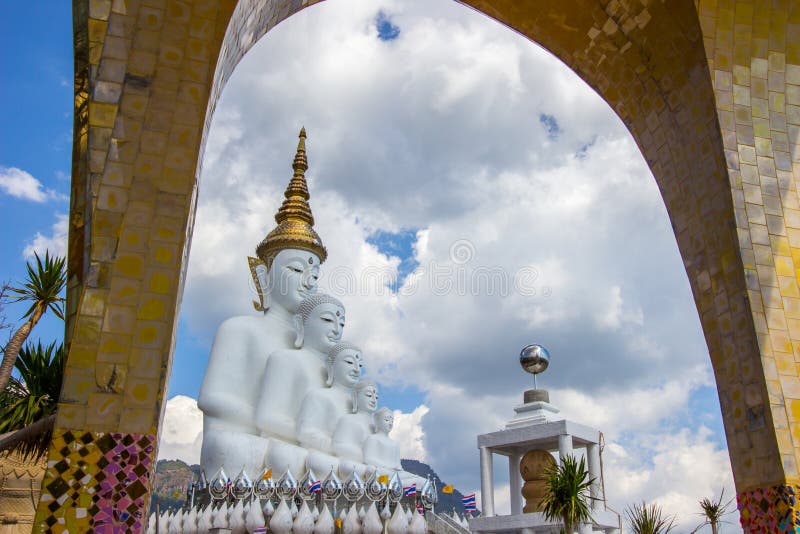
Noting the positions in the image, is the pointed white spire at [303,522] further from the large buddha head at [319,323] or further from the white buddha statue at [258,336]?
the large buddha head at [319,323]

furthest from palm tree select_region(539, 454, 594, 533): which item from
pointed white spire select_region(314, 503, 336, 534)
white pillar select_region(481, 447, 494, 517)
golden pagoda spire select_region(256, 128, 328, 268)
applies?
golden pagoda spire select_region(256, 128, 328, 268)

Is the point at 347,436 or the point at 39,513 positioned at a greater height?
the point at 347,436

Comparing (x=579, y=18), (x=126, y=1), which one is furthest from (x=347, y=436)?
(x=126, y=1)

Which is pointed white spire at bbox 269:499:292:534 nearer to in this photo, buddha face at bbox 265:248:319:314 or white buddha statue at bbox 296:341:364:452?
white buddha statue at bbox 296:341:364:452

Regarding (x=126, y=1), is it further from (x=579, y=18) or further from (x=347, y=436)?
(x=347, y=436)

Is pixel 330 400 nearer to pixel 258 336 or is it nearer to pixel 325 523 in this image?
pixel 258 336

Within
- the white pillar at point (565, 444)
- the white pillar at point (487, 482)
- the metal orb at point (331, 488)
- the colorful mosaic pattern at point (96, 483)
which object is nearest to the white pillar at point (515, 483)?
the white pillar at point (487, 482)

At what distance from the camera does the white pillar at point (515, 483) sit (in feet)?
47.3

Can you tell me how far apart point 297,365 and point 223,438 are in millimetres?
2135

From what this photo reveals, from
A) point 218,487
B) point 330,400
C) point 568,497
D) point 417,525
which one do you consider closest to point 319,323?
point 330,400

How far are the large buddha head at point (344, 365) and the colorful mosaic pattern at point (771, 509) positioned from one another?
9295 millimetres

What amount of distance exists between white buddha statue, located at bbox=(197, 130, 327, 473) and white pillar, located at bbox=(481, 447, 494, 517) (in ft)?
15.2

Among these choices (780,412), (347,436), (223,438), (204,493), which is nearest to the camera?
(780,412)

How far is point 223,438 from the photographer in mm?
11938
